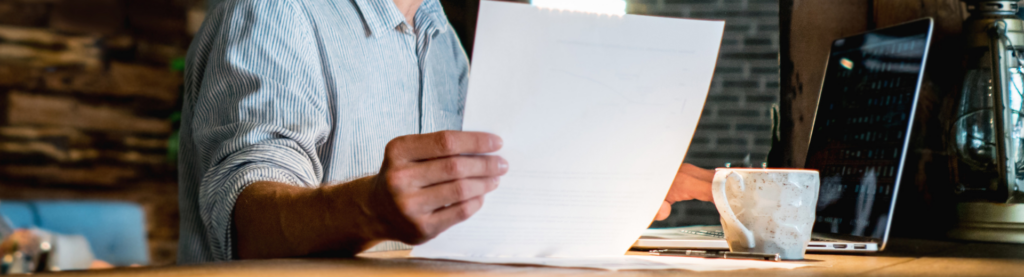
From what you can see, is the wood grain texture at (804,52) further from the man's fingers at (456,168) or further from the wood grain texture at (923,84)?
the man's fingers at (456,168)

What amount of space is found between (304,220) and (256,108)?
22 cm

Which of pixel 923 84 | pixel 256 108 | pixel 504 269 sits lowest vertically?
pixel 504 269

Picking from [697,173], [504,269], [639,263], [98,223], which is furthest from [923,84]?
[98,223]

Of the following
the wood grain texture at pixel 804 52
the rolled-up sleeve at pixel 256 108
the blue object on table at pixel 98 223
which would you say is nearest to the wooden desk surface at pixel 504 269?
the rolled-up sleeve at pixel 256 108

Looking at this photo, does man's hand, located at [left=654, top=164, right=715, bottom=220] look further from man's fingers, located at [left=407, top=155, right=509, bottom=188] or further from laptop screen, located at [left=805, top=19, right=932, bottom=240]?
man's fingers, located at [left=407, top=155, right=509, bottom=188]

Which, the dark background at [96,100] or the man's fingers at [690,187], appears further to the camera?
the dark background at [96,100]

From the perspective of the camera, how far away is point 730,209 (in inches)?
24.3

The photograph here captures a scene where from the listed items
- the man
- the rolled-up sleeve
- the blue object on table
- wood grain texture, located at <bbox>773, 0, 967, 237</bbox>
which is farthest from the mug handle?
the blue object on table

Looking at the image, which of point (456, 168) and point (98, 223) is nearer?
point (456, 168)

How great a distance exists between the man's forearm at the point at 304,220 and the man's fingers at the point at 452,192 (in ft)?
0.17

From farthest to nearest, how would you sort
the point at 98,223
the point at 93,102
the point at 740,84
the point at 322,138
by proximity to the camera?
the point at 740,84 → the point at 93,102 → the point at 98,223 → the point at 322,138

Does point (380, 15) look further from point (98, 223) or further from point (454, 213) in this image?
point (98, 223)

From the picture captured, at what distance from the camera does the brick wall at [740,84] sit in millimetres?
3906

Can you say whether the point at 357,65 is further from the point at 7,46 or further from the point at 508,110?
the point at 7,46
